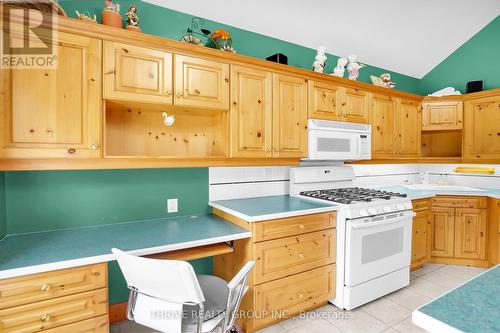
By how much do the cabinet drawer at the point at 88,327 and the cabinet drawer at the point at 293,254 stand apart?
100 cm

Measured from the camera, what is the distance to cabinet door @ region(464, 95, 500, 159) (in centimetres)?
328

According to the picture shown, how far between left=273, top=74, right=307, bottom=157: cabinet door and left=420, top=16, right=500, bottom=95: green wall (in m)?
2.78

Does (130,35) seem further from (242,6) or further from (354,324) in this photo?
(354,324)

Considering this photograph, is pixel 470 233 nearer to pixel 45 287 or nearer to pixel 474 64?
pixel 474 64

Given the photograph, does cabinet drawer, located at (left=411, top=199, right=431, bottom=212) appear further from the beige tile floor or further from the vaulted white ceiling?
the vaulted white ceiling

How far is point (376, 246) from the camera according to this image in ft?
7.93

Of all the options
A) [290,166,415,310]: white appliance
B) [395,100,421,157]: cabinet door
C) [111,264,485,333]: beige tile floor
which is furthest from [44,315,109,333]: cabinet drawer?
Result: [395,100,421,157]: cabinet door

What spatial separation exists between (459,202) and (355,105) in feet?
5.95

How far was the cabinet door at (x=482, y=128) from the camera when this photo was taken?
328cm

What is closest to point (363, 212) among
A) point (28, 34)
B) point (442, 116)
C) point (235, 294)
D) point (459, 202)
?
point (235, 294)

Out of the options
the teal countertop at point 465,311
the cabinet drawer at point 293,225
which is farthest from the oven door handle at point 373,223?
the teal countertop at point 465,311

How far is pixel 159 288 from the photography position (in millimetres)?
1300

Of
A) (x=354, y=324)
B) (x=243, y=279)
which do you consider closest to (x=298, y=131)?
(x=243, y=279)

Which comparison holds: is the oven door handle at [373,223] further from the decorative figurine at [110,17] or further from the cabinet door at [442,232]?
the decorative figurine at [110,17]
